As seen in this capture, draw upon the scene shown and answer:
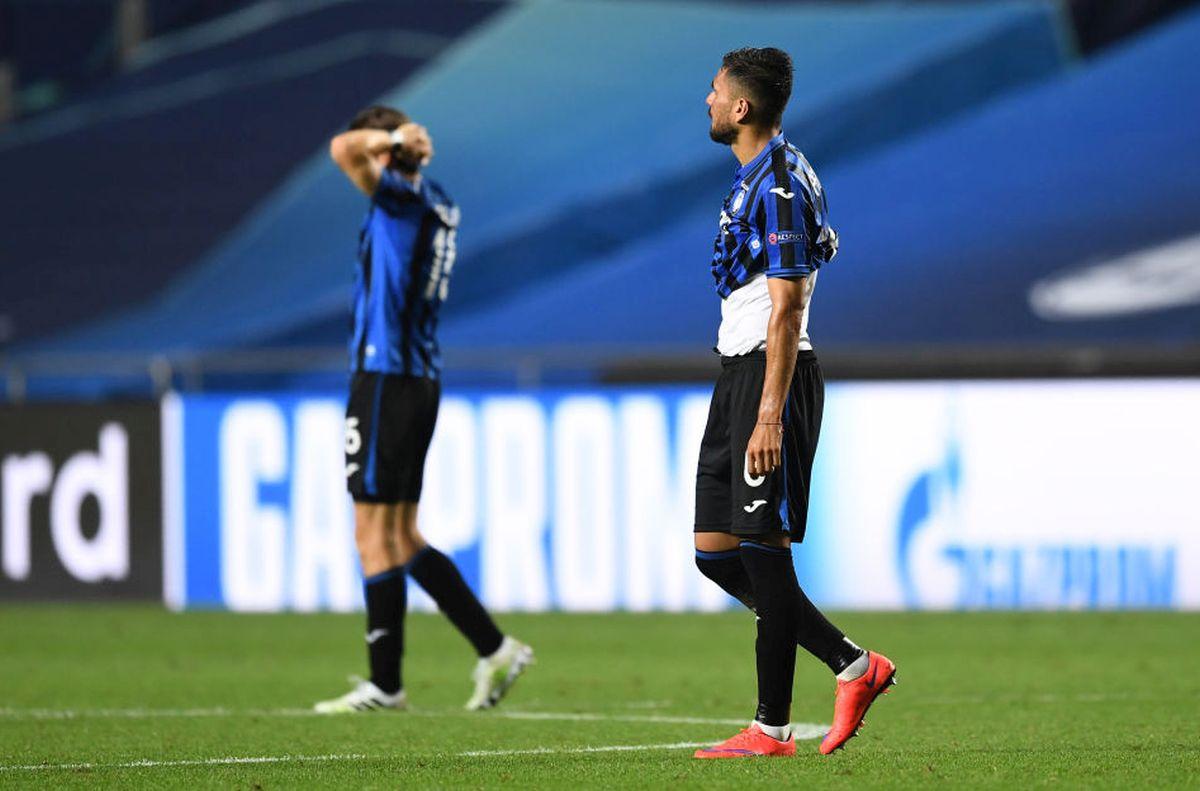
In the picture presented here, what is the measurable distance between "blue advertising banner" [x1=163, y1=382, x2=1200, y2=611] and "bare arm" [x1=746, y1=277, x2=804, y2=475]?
7.44 m

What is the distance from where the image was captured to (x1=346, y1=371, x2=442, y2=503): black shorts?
777 centimetres

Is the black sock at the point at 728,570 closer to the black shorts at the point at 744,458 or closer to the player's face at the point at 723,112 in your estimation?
the black shorts at the point at 744,458

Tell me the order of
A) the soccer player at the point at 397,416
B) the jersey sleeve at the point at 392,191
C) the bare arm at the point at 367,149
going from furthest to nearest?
the soccer player at the point at 397,416 < the jersey sleeve at the point at 392,191 < the bare arm at the point at 367,149

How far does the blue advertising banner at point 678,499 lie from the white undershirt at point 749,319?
284 inches

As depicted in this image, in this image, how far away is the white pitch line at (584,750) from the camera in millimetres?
6074

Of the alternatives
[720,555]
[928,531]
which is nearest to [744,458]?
[720,555]

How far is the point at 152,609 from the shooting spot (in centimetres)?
1357

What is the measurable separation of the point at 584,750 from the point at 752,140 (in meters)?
1.80

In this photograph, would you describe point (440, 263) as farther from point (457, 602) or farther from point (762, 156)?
point (762, 156)

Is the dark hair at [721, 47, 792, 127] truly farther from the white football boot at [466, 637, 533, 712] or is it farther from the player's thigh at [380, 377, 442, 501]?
the white football boot at [466, 637, 533, 712]

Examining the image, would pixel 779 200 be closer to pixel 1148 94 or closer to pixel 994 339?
pixel 994 339

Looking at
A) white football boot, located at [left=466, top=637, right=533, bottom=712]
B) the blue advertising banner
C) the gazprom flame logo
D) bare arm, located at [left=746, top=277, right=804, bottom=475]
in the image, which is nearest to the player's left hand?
bare arm, located at [left=746, top=277, right=804, bottom=475]

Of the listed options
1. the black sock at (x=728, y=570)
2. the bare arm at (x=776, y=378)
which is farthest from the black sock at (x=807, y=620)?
the bare arm at (x=776, y=378)

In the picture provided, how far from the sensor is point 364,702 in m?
7.73
